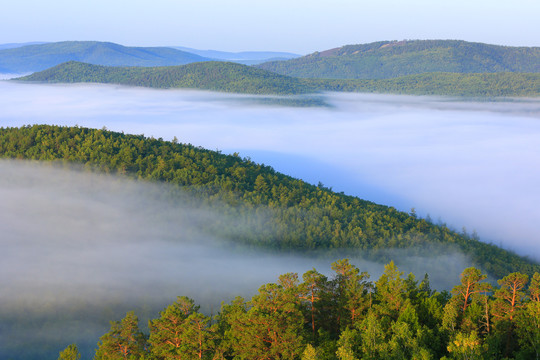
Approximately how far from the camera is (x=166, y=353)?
99.1ft

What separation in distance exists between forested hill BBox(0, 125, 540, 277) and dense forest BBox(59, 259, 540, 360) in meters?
58.6

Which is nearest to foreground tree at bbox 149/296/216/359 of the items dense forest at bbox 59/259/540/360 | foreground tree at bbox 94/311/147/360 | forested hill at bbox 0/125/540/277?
Answer: dense forest at bbox 59/259/540/360

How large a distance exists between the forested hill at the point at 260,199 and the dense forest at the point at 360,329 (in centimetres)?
5857

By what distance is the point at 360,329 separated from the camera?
105ft

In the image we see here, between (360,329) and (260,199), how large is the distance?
73.3 metres

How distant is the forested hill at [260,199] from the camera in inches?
3750

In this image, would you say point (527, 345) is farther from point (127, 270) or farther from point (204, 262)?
point (127, 270)

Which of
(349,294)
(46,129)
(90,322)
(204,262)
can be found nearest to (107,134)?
(46,129)

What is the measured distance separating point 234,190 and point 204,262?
18737mm

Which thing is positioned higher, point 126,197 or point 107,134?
point 107,134

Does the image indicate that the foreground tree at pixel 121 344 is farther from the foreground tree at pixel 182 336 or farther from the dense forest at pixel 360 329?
the foreground tree at pixel 182 336

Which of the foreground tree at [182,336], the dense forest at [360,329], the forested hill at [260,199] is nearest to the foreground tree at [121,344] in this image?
the dense forest at [360,329]

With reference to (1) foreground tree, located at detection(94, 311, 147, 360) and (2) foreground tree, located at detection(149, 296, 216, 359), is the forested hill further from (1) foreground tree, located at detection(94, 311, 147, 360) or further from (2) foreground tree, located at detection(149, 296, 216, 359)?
(1) foreground tree, located at detection(94, 311, 147, 360)

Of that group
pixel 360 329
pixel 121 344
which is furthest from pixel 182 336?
pixel 360 329
